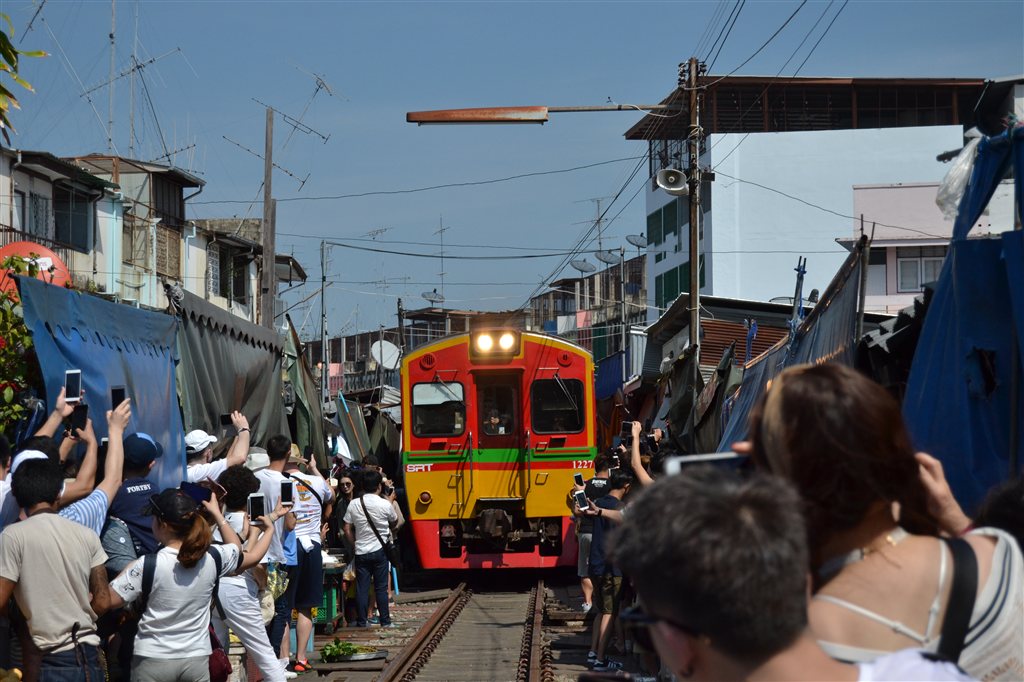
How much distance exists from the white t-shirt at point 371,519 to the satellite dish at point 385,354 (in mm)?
11948

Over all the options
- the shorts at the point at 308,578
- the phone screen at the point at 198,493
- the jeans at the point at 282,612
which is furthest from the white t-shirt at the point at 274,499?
the phone screen at the point at 198,493

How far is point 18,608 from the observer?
13.9ft

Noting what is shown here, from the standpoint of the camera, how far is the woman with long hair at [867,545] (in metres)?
1.66

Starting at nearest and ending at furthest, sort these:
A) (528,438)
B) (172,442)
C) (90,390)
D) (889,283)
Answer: (90,390) < (172,442) < (528,438) < (889,283)

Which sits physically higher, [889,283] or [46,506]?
[889,283]

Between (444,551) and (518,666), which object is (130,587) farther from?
(444,551)

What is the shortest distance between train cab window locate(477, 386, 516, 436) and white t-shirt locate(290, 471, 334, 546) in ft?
16.5

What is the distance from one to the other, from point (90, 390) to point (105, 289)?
2121 cm

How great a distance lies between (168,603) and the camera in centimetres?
446

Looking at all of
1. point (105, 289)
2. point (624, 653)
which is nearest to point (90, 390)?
point (624, 653)

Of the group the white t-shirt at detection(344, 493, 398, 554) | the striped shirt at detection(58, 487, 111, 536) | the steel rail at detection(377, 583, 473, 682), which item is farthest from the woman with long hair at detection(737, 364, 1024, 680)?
the white t-shirt at detection(344, 493, 398, 554)

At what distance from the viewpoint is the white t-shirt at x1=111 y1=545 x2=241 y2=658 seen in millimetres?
4445

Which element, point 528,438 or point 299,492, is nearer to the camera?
point 299,492

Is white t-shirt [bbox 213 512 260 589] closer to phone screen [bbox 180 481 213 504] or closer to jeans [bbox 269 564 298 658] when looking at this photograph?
phone screen [bbox 180 481 213 504]
